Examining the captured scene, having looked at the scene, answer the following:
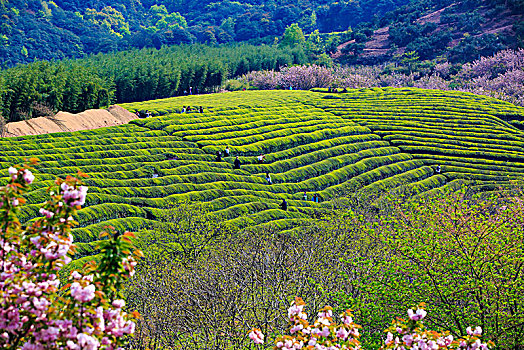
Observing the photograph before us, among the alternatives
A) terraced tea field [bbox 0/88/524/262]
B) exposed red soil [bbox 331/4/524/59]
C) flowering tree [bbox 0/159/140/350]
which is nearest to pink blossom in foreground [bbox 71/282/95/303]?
flowering tree [bbox 0/159/140/350]

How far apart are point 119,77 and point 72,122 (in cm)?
2878

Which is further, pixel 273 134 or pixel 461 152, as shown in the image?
pixel 461 152

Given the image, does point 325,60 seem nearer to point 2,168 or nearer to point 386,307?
point 2,168

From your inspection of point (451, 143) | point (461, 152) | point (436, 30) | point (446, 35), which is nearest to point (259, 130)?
point (451, 143)

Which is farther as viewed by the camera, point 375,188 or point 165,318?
point 375,188

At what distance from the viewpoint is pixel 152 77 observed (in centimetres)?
9619

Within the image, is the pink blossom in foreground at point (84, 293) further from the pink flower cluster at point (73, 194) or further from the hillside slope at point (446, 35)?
the hillside slope at point (446, 35)

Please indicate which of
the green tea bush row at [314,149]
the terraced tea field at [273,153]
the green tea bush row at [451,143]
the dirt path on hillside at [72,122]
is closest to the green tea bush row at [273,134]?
the terraced tea field at [273,153]

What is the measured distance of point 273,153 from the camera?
6612 cm

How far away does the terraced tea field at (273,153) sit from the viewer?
48.6 m

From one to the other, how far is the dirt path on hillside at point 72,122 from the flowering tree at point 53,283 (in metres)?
50.8

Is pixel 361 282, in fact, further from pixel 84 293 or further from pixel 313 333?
pixel 84 293

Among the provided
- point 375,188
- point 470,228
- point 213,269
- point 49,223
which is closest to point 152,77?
point 375,188

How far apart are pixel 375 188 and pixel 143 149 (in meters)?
24.0
